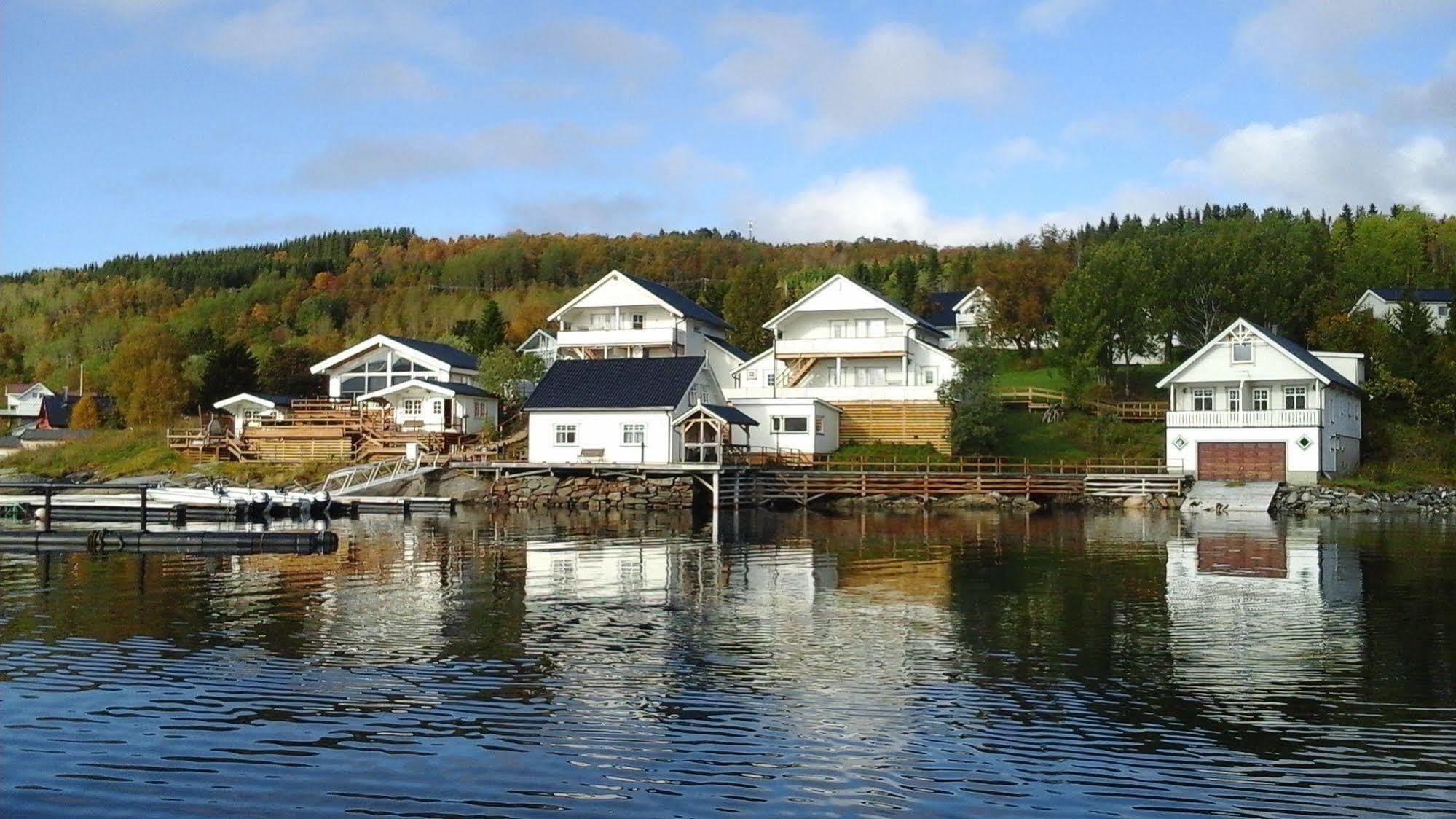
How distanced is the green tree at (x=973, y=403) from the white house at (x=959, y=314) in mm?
13337

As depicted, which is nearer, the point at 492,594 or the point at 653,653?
the point at 653,653

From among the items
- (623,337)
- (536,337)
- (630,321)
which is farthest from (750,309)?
(536,337)

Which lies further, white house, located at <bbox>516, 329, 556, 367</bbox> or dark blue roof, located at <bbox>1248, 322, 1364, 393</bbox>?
white house, located at <bbox>516, 329, 556, 367</bbox>

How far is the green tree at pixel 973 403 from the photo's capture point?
54469mm

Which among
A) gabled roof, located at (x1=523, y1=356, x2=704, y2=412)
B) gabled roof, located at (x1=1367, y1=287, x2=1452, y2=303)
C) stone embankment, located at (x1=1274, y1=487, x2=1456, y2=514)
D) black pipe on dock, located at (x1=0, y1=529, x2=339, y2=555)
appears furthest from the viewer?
gabled roof, located at (x1=1367, y1=287, x2=1452, y2=303)

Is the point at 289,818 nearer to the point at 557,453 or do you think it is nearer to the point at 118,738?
the point at 118,738

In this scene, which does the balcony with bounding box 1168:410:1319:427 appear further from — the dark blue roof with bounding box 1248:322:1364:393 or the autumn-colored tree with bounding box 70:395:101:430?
the autumn-colored tree with bounding box 70:395:101:430

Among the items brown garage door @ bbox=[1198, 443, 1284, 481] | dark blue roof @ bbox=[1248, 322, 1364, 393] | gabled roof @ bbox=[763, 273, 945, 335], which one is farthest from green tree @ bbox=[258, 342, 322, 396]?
dark blue roof @ bbox=[1248, 322, 1364, 393]

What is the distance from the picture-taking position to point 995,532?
3759 cm

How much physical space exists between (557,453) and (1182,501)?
84.1ft

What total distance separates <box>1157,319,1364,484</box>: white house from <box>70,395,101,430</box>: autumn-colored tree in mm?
62464

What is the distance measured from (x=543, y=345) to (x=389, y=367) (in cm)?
1462

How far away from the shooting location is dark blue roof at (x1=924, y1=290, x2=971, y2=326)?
258 feet

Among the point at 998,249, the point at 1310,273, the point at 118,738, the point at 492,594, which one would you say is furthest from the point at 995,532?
the point at 998,249
